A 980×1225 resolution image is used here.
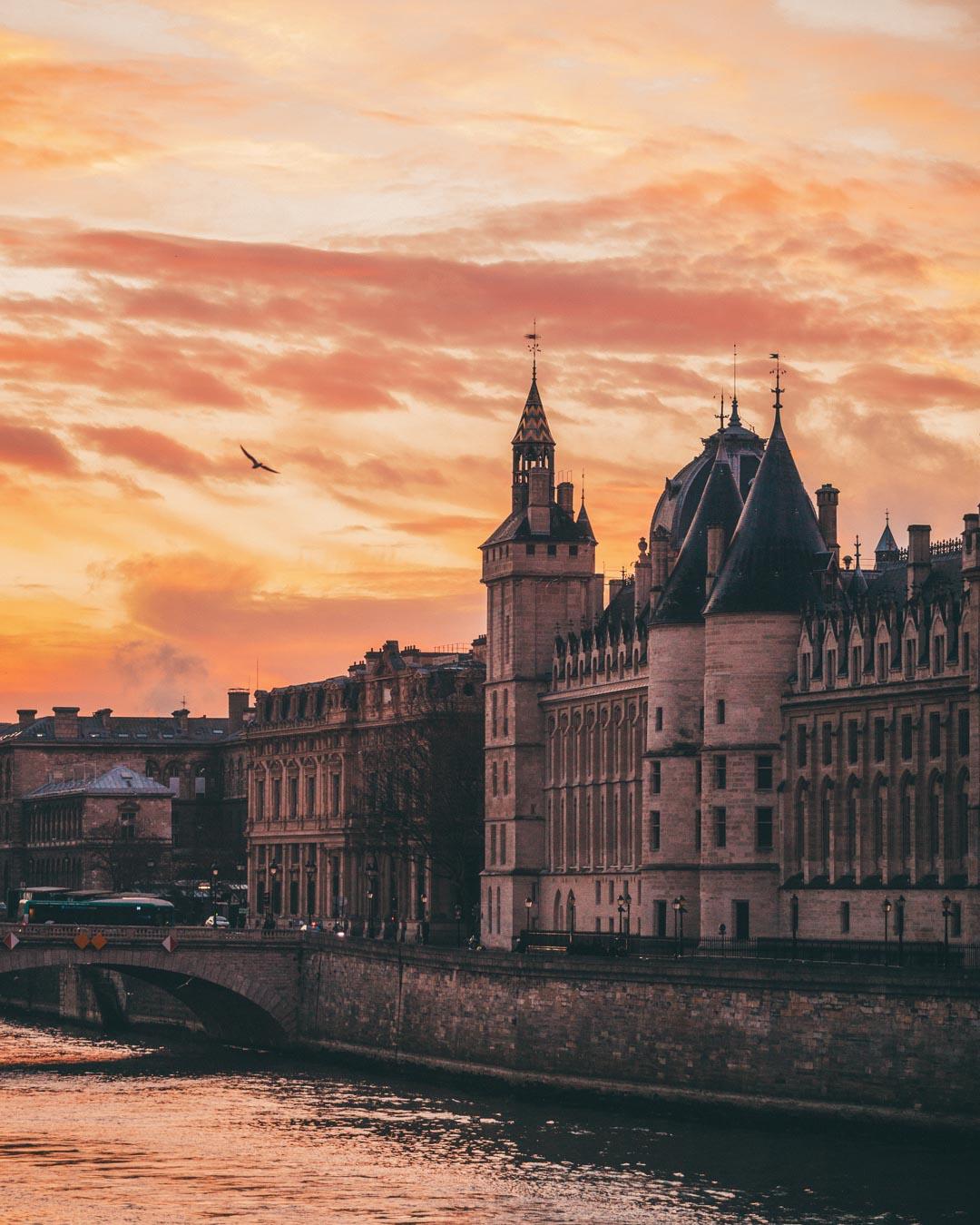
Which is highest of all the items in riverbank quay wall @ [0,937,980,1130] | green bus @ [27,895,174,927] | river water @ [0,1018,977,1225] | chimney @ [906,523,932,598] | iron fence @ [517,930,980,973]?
chimney @ [906,523,932,598]

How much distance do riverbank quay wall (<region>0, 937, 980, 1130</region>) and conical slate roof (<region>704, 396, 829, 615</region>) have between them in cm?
1799

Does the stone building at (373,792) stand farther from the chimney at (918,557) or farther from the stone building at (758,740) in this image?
the chimney at (918,557)

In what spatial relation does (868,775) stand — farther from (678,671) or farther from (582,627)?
(582,627)

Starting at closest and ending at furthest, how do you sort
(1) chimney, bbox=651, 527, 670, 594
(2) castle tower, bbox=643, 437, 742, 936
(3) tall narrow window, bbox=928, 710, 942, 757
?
(3) tall narrow window, bbox=928, 710, 942, 757
(2) castle tower, bbox=643, 437, 742, 936
(1) chimney, bbox=651, 527, 670, 594

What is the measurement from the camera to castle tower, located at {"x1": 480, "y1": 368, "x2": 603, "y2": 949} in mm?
147125

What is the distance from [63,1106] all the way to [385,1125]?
37.8ft

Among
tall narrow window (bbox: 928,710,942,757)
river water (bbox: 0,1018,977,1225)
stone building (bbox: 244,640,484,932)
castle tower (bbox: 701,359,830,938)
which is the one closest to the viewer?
river water (bbox: 0,1018,977,1225)

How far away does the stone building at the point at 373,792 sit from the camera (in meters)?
158

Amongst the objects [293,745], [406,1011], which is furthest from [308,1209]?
[293,745]

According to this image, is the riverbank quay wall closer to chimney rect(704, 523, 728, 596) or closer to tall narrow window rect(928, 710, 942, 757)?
tall narrow window rect(928, 710, 942, 757)

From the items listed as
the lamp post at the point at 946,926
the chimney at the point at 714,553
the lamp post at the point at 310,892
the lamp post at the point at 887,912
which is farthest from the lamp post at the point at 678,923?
the lamp post at the point at 310,892

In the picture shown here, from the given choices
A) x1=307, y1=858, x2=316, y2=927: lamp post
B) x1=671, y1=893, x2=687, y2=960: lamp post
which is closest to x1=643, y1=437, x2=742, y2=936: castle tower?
x1=671, y1=893, x2=687, y2=960: lamp post

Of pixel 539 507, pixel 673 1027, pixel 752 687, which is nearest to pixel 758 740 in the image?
pixel 752 687

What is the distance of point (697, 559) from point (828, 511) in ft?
21.1
